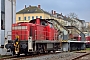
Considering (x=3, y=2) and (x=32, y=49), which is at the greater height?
(x=3, y=2)

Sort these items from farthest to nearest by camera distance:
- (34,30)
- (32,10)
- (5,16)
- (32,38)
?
1. (32,10)
2. (5,16)
3. (34,30)
4. (32,38)

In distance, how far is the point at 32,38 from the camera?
19.0m

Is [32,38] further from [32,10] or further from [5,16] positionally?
[32,10]

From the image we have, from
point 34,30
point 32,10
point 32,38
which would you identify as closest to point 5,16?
point 34,30

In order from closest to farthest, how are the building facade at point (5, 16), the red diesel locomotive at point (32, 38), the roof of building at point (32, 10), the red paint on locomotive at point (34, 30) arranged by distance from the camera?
the red diesel locomotive at point (32, 38) < the red paint on locomotive at point (34, 30) < the building facade at point (5, 16) < the roof of building at point (32, 10)

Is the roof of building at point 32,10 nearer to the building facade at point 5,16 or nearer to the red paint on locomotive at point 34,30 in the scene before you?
the building facade at point 5,16

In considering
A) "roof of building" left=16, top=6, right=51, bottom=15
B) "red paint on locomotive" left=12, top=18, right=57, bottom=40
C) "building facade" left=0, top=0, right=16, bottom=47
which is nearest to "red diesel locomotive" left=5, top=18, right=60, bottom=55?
"red paint on locomotive" left=12, top=18, right=57, bottom=40

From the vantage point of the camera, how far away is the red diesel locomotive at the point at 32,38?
57.1 feet

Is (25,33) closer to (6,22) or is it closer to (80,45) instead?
(6,22)

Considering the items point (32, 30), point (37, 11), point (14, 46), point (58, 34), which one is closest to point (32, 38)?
point (32, 30)

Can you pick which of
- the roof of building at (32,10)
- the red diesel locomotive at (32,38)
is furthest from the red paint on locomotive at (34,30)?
the roof of building at (32,10)

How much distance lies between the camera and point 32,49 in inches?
690

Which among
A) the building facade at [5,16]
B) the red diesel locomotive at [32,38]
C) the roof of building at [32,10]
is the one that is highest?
the roof of building at [32,10]

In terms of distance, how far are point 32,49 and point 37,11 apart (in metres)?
70.7
